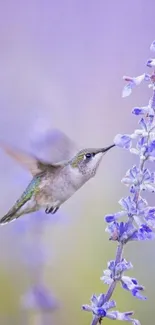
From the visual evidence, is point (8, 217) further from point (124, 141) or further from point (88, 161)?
point (124, 141)

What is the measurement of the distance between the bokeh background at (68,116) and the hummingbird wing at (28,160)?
1.17 feet

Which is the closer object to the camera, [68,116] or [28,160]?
[28,160]

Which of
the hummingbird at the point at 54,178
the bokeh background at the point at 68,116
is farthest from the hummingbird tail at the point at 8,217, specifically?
the bokeh background at the point at 68,116

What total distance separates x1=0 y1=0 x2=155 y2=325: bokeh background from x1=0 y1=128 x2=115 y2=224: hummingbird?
308 millimetres

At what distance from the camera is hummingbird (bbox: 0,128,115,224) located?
0.90 meters

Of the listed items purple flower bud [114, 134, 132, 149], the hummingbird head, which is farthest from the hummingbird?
purple flower bud [114, 134, 132, 149]

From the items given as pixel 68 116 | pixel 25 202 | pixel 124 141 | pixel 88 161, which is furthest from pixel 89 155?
pixel 68 116

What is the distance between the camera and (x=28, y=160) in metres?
0.87

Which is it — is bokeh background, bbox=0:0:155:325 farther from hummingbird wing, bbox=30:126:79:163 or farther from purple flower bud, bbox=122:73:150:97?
purple flower bud, bbox=122:73:150:97

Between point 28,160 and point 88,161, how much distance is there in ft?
0.33

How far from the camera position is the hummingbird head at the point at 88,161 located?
0.90 metres

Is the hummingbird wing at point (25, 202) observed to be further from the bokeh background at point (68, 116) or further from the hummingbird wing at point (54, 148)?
the bokeh background at point (68, 116)

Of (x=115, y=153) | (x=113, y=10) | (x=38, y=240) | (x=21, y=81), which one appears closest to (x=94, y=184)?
(x=115, y=153)

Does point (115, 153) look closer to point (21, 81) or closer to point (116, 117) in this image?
point (116, 117)
